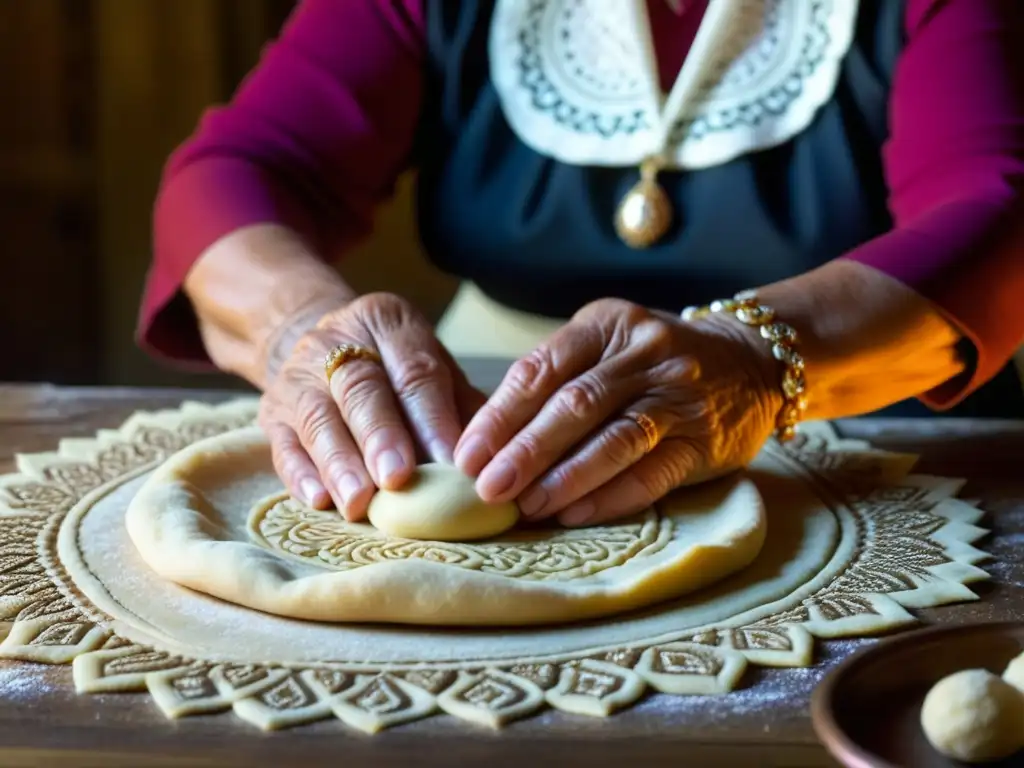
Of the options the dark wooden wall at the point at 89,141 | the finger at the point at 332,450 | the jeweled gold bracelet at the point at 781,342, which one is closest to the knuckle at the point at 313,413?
the finger at the point at 332,450

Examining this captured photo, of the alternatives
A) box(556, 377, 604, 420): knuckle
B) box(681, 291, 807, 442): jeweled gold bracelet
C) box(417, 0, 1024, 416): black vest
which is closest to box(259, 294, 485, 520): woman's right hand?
box(556, 377, 604, 420): knuckle

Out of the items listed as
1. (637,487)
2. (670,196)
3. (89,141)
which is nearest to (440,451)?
(637,487)

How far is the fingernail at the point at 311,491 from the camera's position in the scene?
919 millimetres

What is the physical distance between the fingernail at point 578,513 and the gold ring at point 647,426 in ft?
0.22

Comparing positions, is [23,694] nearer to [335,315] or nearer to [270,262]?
[335,315]

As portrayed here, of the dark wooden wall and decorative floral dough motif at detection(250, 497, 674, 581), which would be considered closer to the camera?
decorative floral dough motif at detection(250, 497, 674, 581)

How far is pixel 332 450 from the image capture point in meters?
0.92

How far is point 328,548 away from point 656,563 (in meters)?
0.25

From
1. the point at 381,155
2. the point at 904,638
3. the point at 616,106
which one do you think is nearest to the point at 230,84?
the point at 381,155

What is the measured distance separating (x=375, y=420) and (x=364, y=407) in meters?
0.02

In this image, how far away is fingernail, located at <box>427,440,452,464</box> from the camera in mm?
911

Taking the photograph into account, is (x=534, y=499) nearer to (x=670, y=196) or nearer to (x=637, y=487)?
(x=637, y=487)

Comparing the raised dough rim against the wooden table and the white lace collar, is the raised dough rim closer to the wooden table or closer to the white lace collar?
the wooden table

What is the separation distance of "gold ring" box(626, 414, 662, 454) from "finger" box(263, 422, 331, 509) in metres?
0.26
